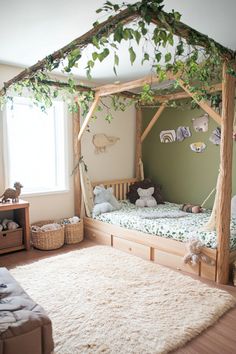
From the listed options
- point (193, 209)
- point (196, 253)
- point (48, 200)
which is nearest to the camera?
point (196, 253)

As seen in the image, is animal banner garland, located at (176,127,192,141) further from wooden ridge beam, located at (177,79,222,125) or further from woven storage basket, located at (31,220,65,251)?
woven storage basket, located at (31,220,65,251)

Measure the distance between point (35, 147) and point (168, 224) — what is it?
7.65ft

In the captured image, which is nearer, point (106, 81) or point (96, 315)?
point (96, 315)

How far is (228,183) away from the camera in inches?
105

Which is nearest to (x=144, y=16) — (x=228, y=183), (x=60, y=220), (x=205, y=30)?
(x=205, y=30)

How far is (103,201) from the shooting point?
4.34 metres

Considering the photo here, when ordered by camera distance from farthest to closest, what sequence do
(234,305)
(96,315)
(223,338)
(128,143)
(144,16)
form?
(128,143) < (234,305) < (96,315) < (223,338) < (144,16)

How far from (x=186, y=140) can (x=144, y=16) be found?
10.3 feet

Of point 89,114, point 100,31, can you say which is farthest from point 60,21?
point 89,114

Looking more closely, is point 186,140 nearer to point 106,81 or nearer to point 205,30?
point 106,81

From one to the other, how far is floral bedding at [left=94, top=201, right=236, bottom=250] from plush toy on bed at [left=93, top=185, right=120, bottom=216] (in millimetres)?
100

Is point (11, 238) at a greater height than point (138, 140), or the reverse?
point (138, 140)

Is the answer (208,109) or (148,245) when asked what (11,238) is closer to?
(148,245)

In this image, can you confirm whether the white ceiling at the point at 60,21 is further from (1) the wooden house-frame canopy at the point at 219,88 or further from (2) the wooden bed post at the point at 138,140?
(2) the wooden bed post at the point at 138,140
